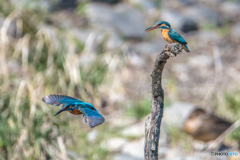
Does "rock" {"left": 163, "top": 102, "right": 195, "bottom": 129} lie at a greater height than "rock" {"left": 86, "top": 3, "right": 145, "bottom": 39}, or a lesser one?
lesser

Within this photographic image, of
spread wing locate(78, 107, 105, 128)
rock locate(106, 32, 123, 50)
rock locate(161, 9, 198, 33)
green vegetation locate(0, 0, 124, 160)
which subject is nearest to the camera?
spread wing locate(78, 107, 105, 128)

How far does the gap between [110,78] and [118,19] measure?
3076 mm

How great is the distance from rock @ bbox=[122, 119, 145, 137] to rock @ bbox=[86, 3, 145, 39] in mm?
3843

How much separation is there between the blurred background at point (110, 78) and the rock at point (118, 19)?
33 mm

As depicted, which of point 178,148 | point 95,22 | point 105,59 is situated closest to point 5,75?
point 105,59

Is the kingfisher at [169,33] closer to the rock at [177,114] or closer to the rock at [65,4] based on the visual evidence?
the rock at [177,114]

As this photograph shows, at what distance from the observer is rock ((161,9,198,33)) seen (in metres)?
9.19

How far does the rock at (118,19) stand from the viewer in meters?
8.50

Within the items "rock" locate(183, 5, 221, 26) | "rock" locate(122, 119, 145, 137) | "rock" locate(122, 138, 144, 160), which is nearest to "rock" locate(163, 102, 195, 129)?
"rock" locate(122, 119, 145, 137)

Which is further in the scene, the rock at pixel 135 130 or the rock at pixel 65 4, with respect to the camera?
the rock at pixel 65 4

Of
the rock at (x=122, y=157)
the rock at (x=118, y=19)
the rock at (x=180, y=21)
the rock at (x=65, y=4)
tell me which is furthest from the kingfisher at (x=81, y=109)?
the rock at (x=65, y=4)

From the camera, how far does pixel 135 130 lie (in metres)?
4.92

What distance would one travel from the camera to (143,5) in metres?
10.1

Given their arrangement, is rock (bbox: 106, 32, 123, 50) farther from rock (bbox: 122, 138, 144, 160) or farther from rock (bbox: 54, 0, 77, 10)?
rock (bbox: 122, 138, 144, 160)
